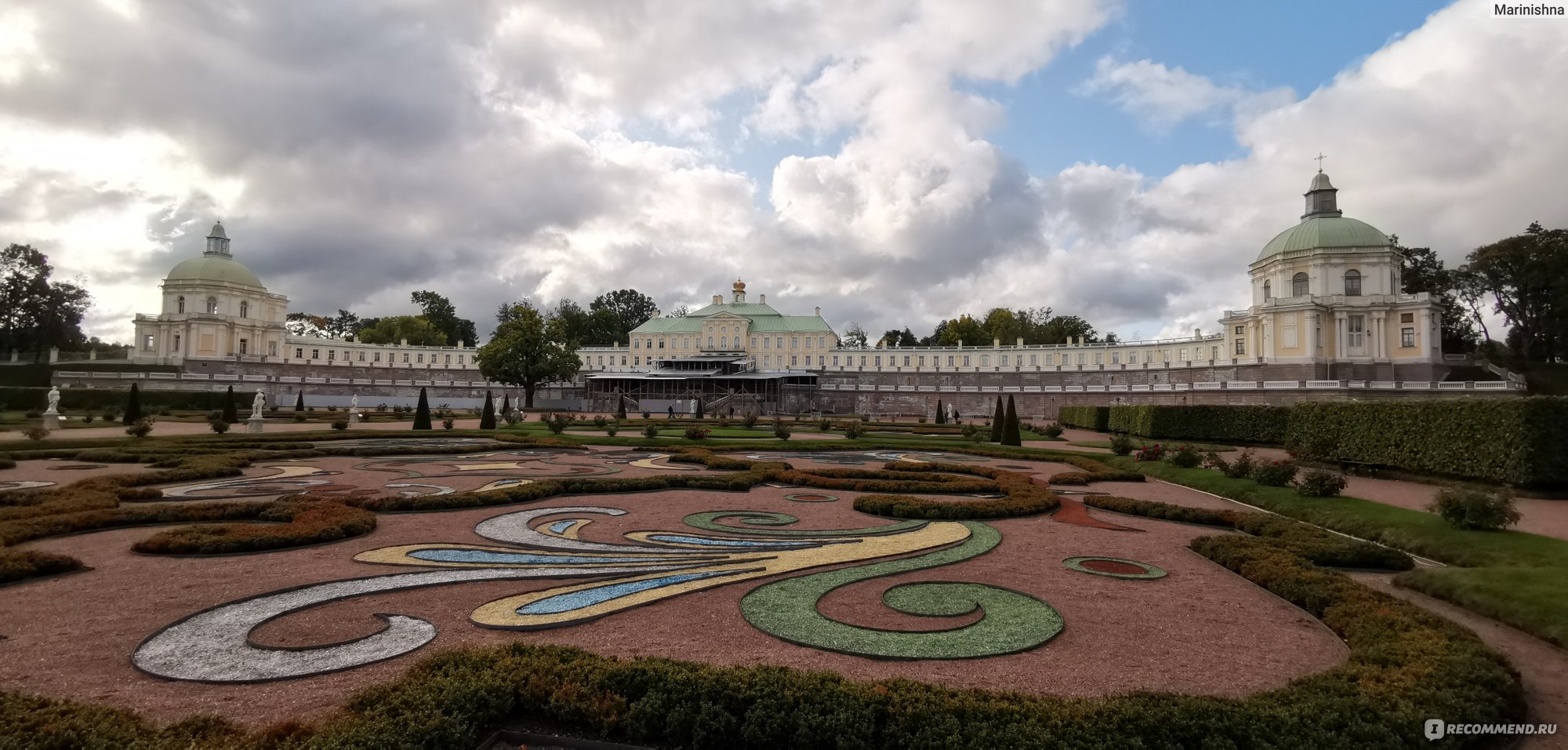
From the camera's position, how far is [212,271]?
8019 centimetres

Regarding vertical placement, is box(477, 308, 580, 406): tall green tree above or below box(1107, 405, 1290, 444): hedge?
above

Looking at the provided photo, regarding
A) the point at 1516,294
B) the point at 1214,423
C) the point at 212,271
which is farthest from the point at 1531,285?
the point at 212,271

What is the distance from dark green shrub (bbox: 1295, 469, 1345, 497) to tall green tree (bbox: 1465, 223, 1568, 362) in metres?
54.8

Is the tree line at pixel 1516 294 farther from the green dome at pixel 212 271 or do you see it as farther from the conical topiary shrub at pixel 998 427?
the green dome at pixel 212 271

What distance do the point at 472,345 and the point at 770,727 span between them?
10695cm

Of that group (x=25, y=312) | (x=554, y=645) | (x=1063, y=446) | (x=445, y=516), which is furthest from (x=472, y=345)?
(x=554, y=645)

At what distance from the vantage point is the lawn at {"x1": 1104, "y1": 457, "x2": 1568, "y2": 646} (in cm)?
705

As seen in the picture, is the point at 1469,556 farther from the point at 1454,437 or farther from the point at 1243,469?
the point at 1454,437

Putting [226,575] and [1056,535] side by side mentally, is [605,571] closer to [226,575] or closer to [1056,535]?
[226,575]

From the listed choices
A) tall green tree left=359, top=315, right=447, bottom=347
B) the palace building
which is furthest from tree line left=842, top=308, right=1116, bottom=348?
tall green tree left=359, top=315, right=447, bottom=347

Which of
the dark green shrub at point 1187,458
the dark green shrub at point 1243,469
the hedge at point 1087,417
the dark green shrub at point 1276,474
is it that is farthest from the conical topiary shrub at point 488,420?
the hedge at point 1087,417

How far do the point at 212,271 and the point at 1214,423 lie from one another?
9650cm

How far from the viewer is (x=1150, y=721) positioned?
4.24 metres

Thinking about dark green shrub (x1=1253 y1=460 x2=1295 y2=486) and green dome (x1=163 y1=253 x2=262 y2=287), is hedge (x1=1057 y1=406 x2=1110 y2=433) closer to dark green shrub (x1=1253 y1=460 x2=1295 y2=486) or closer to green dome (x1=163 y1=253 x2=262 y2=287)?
dark green shrub (x1=1253 y1=460 x2=1295 y2=486)
